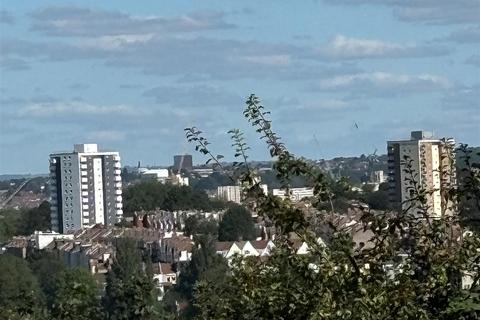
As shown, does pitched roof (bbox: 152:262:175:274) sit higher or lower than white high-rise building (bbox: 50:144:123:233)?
lower

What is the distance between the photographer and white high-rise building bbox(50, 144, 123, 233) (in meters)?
118

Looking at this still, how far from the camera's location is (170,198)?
341ft

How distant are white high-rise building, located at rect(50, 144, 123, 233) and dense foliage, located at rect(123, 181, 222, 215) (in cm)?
757

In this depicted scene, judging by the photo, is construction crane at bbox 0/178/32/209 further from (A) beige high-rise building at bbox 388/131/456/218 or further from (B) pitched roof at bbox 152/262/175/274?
(A) beige high-rise building at bbox 388/131/456/218

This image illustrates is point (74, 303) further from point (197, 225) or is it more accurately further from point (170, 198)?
point (170, 198)

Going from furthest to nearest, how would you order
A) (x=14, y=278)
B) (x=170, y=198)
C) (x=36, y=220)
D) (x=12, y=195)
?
(x=12, y=195)
(x=36, y=220)
(x=170, y=198)
(x=14, y=278)

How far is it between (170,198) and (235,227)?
823 inches

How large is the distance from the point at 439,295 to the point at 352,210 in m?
0.50

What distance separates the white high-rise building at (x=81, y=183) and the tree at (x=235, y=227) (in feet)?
99.7

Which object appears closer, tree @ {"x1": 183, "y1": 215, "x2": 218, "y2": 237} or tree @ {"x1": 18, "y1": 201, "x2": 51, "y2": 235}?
tree @ {"x1": 183, "y1": 215, "x2": 218, "y2": 237}

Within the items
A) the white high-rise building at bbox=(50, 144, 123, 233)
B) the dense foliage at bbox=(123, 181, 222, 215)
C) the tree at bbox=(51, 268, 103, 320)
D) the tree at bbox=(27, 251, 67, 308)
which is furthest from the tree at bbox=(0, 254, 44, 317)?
the white high-rise building at bbox=(50, 144, 123, 233)

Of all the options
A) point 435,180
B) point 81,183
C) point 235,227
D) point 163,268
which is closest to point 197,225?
point 235,227

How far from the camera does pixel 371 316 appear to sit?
6.38 meters

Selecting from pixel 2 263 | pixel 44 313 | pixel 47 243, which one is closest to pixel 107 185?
pixel 47 243
